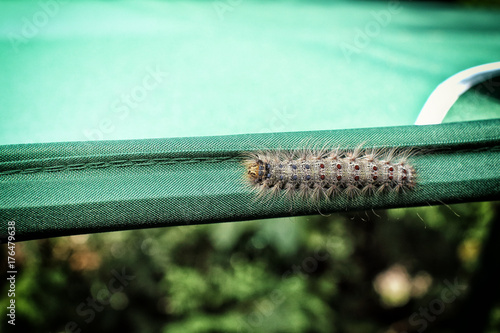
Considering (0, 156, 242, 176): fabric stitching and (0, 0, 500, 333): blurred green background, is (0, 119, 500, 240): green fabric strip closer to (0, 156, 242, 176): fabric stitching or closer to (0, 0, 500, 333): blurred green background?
(0, 156, 242, 176): fabric stitching

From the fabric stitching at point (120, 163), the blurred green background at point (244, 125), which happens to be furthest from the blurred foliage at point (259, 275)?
the fabric stitching at point (120, 163)

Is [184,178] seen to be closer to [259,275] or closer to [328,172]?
[328,172]

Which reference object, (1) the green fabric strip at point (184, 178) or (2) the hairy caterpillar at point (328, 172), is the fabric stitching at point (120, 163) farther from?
(2) the hairy caterpillar at point (328, 172)

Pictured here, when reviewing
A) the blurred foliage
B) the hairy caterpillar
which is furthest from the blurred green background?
the hairy caterpillar

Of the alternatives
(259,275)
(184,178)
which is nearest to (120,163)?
(184,178)

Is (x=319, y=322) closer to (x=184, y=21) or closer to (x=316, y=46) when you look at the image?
(x=316, y=46)
